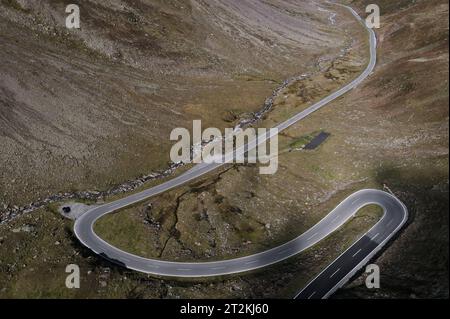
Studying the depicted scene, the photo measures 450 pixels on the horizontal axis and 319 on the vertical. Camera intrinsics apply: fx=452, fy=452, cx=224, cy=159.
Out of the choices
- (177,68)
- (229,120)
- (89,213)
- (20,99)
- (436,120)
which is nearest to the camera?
(89,213)

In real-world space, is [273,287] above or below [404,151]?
below

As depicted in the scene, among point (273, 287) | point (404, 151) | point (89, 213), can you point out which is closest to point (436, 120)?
point (404, 151)
